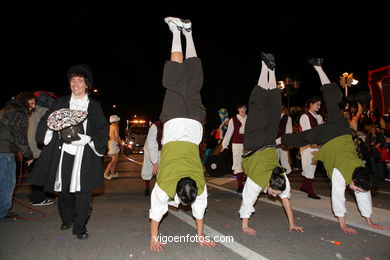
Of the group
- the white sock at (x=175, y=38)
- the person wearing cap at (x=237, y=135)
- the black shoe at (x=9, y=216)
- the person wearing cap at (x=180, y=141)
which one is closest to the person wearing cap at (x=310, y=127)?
the person wearing cap at (x=237, y=135)

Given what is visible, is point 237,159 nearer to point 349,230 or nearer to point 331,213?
point 331,213

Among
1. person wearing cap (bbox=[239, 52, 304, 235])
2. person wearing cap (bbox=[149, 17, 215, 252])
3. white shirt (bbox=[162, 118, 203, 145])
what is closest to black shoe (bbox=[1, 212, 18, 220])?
person wearing cap (bbox=[149, 17, 215, 252])

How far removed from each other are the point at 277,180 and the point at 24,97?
14.1 feet

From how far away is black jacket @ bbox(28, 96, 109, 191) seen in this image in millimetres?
3896

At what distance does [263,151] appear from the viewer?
4.30 meters

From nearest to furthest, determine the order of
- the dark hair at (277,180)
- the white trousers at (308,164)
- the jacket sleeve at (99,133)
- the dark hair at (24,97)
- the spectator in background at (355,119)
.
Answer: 1. the dark hair at (277,180)
2. the jacket sleeve at (99,133)
3. the dark hair at (24,97)
4. the spectator in background at (355,119)
5. the white trousers at (308,164)

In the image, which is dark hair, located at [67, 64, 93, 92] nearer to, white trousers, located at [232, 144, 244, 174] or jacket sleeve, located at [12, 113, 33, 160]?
jacket sleeve, located at [12, 113, 33, 160]

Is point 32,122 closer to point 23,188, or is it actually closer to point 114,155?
point 23,188

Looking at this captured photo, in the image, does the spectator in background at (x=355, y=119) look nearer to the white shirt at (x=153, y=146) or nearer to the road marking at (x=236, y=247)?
the road marking at (x=236, y=247)

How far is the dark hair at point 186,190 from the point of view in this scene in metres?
3.20

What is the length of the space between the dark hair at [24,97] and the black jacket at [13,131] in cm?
16

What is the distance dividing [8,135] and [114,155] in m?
5.56

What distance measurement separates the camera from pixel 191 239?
12.8 feet

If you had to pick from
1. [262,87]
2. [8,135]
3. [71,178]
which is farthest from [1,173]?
[262,87]
